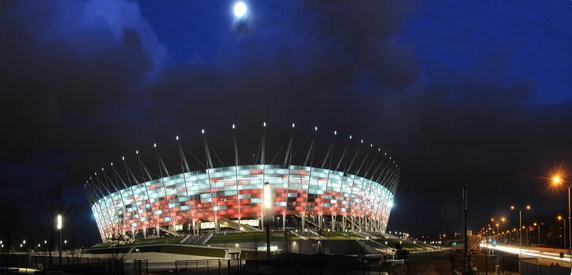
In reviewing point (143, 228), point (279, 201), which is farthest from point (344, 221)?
point (143, 228)

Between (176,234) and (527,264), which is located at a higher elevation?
(527,264)

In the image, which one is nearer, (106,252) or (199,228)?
(106,252)

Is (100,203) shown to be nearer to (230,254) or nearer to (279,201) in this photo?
(279,201)

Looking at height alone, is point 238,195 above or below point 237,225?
above

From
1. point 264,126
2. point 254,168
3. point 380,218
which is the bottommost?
point 380,218

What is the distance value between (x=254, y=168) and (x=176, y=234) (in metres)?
21.6

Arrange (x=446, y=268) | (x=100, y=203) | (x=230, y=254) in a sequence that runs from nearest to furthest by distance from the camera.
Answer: (x=446, y=268)
(x=230, y=254)
(x=100, y=203)

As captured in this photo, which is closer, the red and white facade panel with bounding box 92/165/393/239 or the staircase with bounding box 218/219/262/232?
the staircase with bounding box 218/219/262/232

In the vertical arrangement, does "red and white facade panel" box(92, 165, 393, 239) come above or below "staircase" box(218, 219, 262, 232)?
above

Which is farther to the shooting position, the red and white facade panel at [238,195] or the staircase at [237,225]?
the red and white facade panel at [238,195]

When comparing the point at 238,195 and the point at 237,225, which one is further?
the point at 238,195

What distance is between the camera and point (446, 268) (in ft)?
108

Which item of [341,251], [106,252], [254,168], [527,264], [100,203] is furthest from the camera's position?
[100,203]

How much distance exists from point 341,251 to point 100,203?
269ft
